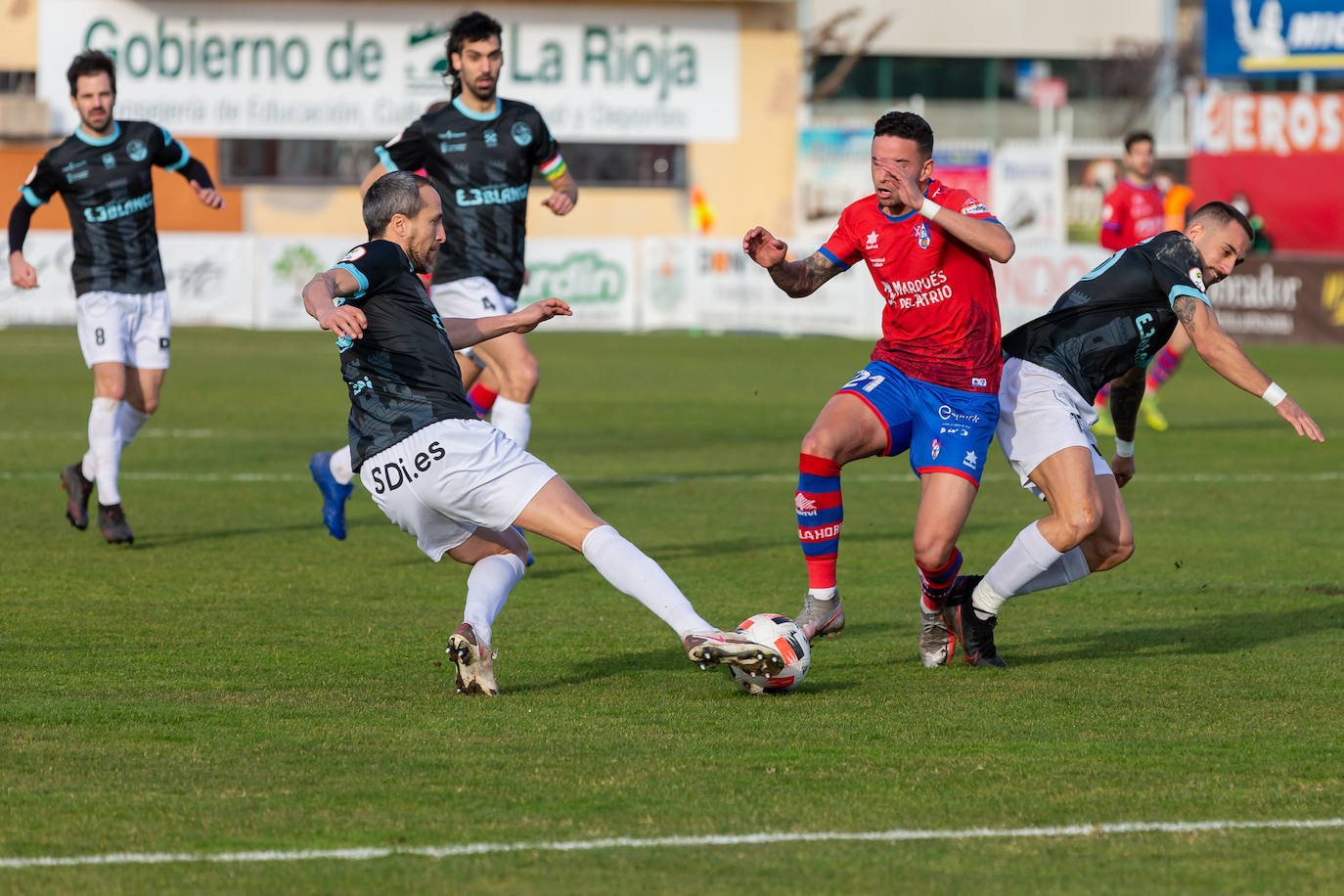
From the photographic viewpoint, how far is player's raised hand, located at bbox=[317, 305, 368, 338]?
5.47m

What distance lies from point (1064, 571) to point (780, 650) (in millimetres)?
1359

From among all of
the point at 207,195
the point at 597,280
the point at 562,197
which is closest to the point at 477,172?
the point at 562,197

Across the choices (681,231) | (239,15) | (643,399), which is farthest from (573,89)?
(643,399)

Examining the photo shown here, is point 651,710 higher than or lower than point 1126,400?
lower

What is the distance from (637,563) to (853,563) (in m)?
3.68

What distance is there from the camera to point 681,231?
4153cm

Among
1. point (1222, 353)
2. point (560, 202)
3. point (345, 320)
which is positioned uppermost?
point (560, 202)

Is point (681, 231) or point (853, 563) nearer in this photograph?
point (853, 563)

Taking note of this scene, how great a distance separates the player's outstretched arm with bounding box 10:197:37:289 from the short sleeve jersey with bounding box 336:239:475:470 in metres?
3.86

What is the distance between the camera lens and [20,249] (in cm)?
987

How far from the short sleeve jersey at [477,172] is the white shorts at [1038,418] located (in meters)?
3.59

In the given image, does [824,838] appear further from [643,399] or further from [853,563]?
[643,399]

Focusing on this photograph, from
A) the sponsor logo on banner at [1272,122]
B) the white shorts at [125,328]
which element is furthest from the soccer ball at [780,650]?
the sponsor logo on banner at [1272,122]

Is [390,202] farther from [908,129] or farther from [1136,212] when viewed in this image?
[1136,212]
